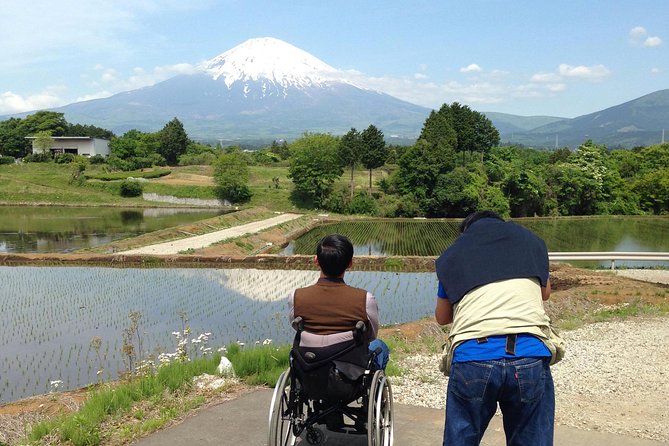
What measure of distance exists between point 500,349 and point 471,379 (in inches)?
6.1

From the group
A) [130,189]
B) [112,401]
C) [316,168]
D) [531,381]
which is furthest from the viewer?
[316,168]

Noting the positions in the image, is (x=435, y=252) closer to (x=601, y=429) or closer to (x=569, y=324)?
(x=569, y=324)

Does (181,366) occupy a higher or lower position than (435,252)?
higher

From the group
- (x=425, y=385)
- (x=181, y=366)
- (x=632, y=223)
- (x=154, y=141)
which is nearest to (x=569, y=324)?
(x=425, y=385)

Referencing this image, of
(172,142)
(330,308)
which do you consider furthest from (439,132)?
(330,308)

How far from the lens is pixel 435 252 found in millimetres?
22000

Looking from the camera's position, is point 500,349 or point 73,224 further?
point 73,224

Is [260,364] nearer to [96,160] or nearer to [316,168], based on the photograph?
[316,168]

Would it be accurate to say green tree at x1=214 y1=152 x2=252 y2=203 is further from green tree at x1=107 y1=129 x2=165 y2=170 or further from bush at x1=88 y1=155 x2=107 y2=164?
bush at x1=88 y1=155 x2=107 y2=164

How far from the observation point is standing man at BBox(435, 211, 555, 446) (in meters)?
2.09

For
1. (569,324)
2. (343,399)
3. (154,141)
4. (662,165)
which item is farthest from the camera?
(154,141)

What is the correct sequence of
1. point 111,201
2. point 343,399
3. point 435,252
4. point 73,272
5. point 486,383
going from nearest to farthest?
point 486,383 < point 343,399 < point 73,272 < point 435,252 < point 111,201

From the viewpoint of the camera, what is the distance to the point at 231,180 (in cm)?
4122

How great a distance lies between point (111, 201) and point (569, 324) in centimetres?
3794
